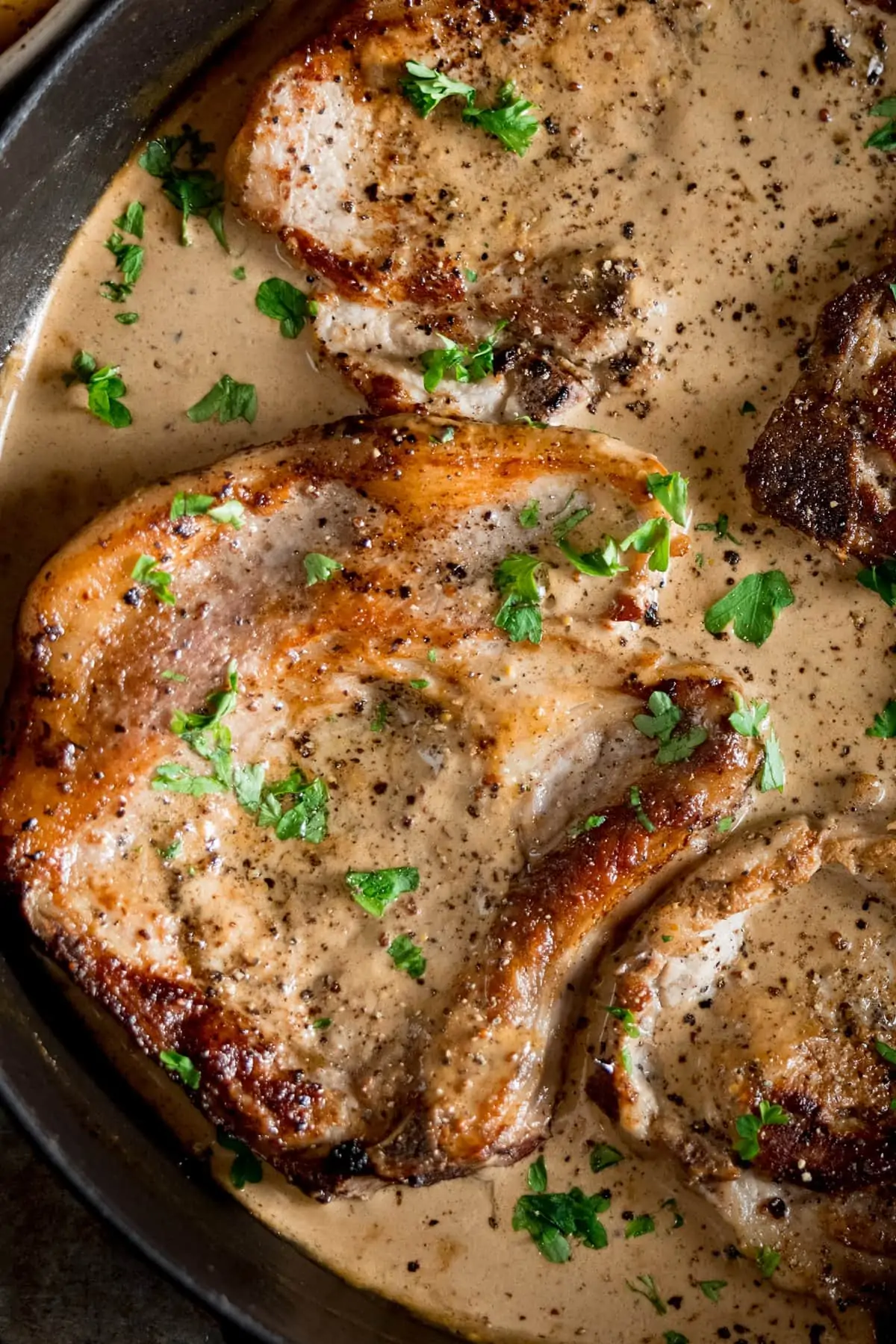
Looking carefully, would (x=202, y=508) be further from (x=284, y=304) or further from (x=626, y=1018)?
(x=626, y=1018)

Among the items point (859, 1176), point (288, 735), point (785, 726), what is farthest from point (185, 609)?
point (859, 1176)

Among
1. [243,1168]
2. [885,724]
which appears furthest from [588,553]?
[243,1168]

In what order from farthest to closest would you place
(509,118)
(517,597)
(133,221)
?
1. (133,221)
2. (509,118)
3. (517,597)

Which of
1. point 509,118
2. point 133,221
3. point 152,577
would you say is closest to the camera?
point 152,577

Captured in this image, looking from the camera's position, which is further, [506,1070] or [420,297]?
[420,297]

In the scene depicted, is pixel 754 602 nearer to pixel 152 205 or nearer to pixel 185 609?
pixel 185 609

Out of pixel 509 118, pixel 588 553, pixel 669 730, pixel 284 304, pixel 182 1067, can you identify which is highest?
pixel 509 118
